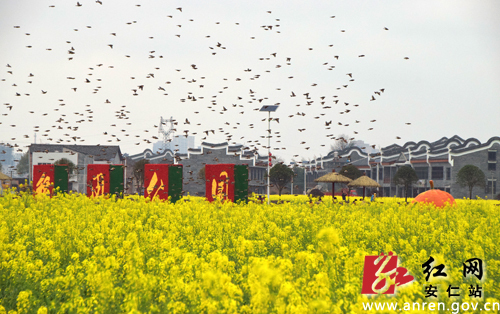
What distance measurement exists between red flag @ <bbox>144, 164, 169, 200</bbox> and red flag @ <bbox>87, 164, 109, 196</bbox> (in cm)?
274

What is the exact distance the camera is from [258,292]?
143 inches

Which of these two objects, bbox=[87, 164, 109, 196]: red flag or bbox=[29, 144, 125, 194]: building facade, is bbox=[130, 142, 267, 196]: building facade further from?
bbox=[87, 164, 109, 196]: red flag

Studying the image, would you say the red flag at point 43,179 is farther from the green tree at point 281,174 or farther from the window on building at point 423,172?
the window on building at point 423,172

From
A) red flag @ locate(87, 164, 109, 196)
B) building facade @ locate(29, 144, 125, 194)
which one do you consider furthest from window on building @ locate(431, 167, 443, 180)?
red flag @ locate(87, 164, 109, 196)

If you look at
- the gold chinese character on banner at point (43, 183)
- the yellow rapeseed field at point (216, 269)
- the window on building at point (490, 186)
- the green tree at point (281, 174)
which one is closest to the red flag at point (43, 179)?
the gold chinese character on banner at point (43, 183)

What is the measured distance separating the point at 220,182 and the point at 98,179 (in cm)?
672

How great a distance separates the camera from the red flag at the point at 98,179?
20.2 metres

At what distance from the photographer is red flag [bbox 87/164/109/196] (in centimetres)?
2022

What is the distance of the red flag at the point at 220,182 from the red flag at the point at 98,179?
5609 millimetres

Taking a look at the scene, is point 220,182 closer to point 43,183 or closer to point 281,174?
point 43,183

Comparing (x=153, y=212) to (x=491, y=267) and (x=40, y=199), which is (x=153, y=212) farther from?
(x=491, y=267)

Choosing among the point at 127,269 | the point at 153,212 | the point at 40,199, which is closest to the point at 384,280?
the point at 127,269

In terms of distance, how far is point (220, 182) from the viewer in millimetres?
17656

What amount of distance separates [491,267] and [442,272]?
35.6 inches
